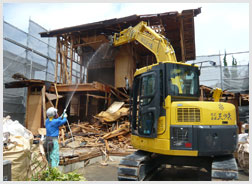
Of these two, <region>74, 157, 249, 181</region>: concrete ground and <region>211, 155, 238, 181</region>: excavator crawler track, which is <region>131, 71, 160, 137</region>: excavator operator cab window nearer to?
<region>211, 155, 238, 181</region>: excavator crawler track

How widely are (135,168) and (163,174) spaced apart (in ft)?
7.09

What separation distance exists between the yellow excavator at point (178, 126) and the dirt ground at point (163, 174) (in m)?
0.78

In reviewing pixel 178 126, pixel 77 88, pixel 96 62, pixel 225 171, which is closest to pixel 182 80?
pixel 178 126

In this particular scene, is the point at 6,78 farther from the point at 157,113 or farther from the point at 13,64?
the point at 157,113

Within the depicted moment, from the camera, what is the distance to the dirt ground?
6524 mm

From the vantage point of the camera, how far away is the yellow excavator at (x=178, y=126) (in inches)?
197

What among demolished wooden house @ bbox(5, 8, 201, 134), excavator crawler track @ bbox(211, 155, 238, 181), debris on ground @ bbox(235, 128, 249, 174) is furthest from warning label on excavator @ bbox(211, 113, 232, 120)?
demolished wooden house @ bbox(5, 8, 201, 134)

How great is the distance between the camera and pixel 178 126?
16.7 feet

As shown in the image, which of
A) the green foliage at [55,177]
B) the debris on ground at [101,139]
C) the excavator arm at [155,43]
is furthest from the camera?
the debris on ground at [101,139]

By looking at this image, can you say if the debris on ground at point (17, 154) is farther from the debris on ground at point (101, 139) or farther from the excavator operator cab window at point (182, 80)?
the excavator operator cab window at point (182, 80)

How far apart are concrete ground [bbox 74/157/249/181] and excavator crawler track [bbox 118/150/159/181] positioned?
91 centimetres

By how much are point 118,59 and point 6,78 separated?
8.21 m

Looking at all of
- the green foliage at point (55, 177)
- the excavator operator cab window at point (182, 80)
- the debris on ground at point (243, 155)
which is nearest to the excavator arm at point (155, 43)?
the excavator operator cab window at point (182, 80)

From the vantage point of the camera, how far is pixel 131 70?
16.0 metres
